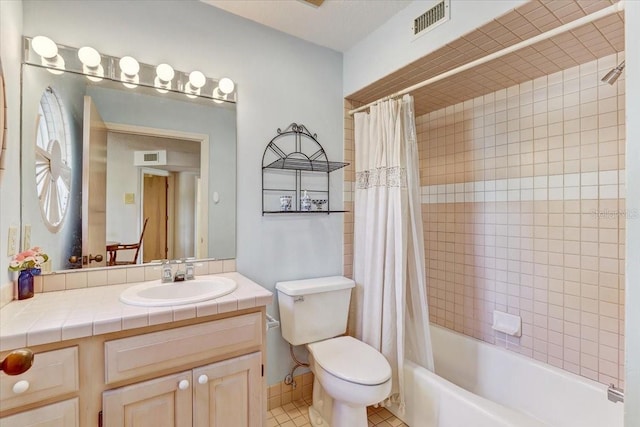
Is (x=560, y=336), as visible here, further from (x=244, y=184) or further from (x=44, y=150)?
(x=44, y=150)

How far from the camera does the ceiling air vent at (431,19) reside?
1519mm

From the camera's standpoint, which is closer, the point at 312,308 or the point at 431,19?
the point at 431,19

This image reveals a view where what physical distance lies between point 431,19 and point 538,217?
1359 millimetres

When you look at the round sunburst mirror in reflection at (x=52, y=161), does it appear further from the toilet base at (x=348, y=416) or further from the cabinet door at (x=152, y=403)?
the toilet base at (x=348, y=416)

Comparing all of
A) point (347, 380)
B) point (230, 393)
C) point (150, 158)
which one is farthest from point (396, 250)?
point (150, 158)

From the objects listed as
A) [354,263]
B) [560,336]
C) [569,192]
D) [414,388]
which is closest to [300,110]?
[354,263]

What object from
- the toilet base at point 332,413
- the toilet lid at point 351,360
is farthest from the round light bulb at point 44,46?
the toilet base at point 332,413

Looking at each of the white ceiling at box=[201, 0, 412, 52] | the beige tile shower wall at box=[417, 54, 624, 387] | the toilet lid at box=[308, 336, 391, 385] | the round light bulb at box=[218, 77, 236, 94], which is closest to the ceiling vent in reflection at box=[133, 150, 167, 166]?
the round light bulb at box=[218, 77, 236, 94]

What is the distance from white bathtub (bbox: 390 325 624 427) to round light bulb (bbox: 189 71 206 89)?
80.0 inches

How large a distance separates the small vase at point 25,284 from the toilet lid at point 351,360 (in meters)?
1.34

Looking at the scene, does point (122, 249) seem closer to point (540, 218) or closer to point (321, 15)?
point (321, 15)

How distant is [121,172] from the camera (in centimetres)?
155

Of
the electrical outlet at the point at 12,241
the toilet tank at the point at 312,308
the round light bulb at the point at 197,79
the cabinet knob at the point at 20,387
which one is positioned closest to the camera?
the cabinet knob at the point at 20,387

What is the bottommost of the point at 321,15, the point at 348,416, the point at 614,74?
the point at 348,416
